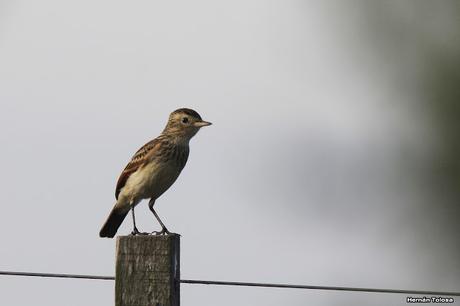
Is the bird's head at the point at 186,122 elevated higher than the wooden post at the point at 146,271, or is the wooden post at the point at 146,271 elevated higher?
the bird's head at the point at 186,122

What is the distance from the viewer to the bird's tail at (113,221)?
46.4ft

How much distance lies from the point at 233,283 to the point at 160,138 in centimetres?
553

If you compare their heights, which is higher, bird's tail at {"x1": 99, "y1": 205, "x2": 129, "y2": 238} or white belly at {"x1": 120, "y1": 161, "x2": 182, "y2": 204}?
white belly at {"x1": 120, "y1": 161, "x2": 182, "y2": 204}

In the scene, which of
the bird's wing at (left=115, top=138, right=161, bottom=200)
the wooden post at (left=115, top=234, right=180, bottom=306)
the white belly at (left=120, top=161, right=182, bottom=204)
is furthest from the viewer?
the bird's wing at (left=115, top=138, right=161, bottom=200)

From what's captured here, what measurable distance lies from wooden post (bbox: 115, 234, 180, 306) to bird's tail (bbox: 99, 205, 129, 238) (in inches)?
214

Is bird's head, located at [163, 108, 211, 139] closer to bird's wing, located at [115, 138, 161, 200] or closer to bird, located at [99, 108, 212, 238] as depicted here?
bird, located at [99, 108, 212, 238]

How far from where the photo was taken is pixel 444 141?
12.7m

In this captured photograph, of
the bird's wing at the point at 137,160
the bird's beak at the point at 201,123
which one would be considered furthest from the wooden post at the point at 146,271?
the bird's beak at the point at 201,123

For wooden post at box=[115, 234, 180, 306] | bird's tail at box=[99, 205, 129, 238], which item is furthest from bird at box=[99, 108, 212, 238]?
wooden post at box=[115, 234, 180, 306]

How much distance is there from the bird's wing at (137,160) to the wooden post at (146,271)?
5.36m

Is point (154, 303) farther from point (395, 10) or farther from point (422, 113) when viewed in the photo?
point (395, 10)

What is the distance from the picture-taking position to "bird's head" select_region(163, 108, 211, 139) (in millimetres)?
14617

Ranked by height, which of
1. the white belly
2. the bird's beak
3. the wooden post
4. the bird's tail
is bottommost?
the wooden post

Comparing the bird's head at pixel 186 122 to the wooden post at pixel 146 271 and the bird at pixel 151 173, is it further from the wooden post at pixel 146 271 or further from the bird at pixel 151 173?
the wooden post at pixel 146 271
